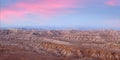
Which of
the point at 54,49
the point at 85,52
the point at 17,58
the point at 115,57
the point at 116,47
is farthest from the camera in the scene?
the point at 116,47

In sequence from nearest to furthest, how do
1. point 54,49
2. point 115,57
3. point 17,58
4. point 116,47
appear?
point 17,58
point 115,57
point 54,49
point 116,47

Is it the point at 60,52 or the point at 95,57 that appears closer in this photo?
the point at 95,57

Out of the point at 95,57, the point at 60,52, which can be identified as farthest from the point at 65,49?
the point at 95,57

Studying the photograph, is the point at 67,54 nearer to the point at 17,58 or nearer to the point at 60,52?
the point at 60,52

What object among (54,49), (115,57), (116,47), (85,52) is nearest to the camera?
(115,57)

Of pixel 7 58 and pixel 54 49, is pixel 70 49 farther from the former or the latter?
pixel 7 58

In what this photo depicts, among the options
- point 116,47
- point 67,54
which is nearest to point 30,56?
point 67,54

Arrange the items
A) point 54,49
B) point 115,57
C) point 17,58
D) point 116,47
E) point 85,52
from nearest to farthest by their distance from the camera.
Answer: point 17,58
point 115,57
point 85,52
point 54,49
point 116,47

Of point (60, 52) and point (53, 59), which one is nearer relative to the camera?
point (53, 59)
